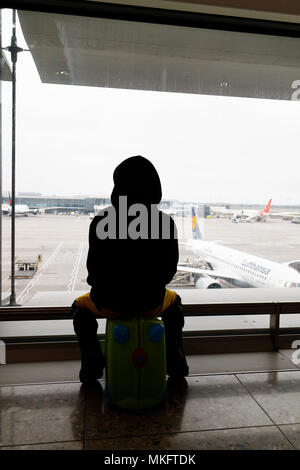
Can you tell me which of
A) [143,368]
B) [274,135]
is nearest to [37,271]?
[143,368]

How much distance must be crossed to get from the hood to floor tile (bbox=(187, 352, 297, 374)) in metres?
1.19

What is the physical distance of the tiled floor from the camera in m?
1.51

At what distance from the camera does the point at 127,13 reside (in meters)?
2.46

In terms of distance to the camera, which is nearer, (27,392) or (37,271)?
(27,392)

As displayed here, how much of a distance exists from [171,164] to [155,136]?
260mm

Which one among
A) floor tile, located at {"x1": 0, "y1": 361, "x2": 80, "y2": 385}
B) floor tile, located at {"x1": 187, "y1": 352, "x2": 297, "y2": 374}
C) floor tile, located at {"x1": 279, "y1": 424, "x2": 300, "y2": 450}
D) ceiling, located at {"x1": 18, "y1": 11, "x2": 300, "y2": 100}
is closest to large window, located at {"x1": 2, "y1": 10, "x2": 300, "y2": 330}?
ceiling, located at {"x1": 18, "y1": 11, "x2": 300, "y2": 100}

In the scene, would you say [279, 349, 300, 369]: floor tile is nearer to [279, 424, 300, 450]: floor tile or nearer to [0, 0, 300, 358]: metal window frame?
[0, 0, 300, 358]: metal window frame

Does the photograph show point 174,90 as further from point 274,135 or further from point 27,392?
point 27,392

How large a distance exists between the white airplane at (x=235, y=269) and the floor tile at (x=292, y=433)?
57.6 inches

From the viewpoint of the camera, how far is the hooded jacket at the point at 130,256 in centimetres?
174

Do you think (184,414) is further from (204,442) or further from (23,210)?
(23,210)

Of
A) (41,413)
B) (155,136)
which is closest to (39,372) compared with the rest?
(41,413)

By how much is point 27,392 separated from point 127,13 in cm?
258

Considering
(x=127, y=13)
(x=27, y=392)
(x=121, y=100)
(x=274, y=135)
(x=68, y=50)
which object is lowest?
(x=27, y=392)
